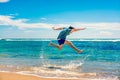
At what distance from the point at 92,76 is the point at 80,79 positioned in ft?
2.00

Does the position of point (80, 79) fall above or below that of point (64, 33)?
below

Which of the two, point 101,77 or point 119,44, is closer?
point 101,77

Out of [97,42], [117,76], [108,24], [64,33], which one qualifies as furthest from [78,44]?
[64,33]

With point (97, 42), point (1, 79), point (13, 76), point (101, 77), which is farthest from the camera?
point (97, 42)

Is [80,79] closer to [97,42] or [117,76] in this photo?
[117,76]

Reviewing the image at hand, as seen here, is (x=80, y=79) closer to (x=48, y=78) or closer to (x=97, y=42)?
(x=48, y=78)

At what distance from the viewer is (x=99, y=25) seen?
48.8 feet

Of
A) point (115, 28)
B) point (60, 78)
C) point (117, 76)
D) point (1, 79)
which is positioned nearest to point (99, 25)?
point (115, 28)

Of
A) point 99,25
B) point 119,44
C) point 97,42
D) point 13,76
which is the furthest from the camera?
point 97,42

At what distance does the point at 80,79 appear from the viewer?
7707mm

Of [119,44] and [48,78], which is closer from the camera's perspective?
[48,78]

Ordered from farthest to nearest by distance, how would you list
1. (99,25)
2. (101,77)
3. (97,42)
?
(97,42), (99,25), (101,77)

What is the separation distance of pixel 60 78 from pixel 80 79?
437 millimetres

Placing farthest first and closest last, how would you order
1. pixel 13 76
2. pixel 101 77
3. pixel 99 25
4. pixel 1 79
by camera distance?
1. pixel 99 25
2. pixel 101 77
3. pixel 13 76
4. pixel 1 79
